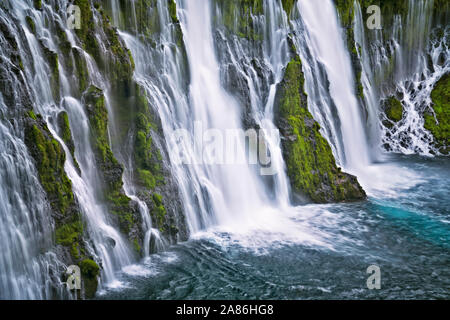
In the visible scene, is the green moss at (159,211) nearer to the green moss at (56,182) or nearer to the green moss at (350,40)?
the green moss at (56,182)

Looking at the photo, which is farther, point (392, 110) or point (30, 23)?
point (392, 110)

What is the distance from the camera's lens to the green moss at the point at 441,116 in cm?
2016

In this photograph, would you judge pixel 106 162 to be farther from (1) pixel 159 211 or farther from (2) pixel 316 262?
(2) pixel 316 262

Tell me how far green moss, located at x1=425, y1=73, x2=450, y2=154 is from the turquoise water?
8154mm

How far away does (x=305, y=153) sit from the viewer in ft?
45.5

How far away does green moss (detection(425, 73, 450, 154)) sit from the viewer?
20156 millimetres

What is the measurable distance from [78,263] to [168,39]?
6.34 m

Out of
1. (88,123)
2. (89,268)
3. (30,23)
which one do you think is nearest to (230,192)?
(88,123)

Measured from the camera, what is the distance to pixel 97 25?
9.93 meters

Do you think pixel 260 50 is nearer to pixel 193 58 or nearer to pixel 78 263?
pixel 193 58

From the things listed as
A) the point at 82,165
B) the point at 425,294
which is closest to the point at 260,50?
the point at 82,165

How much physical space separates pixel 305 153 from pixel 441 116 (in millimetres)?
10254

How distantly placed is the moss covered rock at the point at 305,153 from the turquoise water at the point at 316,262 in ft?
2.67

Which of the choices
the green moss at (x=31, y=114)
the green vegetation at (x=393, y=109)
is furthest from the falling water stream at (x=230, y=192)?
the green vegetation at (x=393, y=109)
